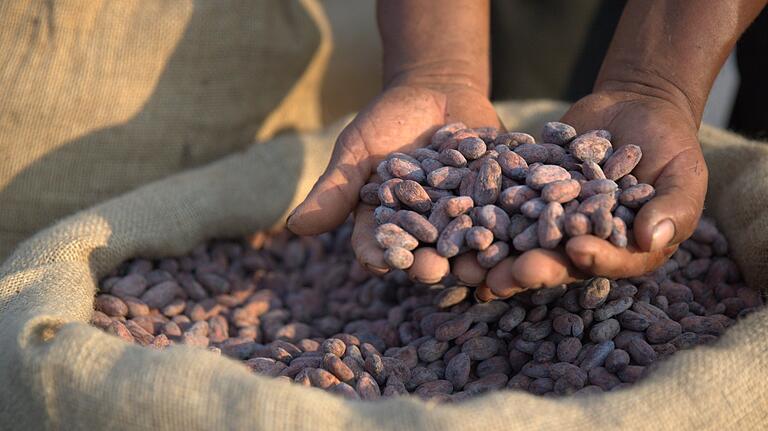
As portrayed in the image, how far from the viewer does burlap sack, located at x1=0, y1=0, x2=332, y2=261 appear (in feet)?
6.84

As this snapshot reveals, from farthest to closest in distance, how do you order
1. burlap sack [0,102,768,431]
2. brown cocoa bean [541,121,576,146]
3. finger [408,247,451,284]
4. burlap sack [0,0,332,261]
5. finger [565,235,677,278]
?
burlap sack [0,0,332,261]
brown cocoa bean [541,121,576,146]
finger [408,247,451,284]
finger [565,235,677,278]
burlap sack [0,102,768,431]

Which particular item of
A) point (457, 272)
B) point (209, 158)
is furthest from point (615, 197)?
point (209, 158)

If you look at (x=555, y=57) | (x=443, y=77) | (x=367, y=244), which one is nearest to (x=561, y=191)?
(x=367, y=244)

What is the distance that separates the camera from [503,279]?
1.32 m

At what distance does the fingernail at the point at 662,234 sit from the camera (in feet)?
4.18

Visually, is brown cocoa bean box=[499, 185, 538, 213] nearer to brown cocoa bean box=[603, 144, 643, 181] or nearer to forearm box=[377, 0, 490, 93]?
brown cocoa bean box=[603, 144, 643, 181]

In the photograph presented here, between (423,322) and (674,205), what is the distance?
0.61 meters

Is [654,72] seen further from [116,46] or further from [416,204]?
[116,46]

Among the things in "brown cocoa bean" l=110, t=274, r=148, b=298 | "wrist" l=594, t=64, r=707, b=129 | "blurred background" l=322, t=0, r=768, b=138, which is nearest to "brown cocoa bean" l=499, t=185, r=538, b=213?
"wrist" l=594, t=64, r=707, b=129

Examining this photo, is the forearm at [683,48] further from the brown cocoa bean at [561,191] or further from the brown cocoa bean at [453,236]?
the brown cocoa bean at [453,236]

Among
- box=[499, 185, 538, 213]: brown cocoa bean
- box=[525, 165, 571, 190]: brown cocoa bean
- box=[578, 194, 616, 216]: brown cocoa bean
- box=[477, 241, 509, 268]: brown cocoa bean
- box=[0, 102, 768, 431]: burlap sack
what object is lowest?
box=[0, 102, 768, 431]: burlap sack

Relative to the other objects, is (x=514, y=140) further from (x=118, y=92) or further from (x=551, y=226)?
(x=118, y=92)

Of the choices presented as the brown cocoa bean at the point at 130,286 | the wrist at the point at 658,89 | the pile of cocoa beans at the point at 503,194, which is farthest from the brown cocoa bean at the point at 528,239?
the brown cocoa bean at the point at 130,286

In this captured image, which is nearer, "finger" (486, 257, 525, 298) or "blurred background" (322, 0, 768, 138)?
"finger" (486, 257, 525, 298)
